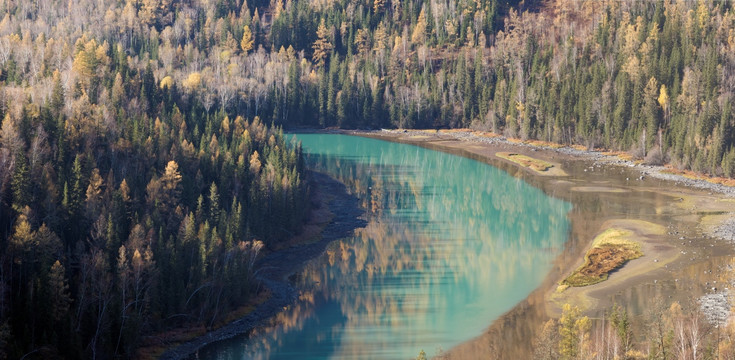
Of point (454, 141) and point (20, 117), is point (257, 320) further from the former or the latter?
point (454, 141)

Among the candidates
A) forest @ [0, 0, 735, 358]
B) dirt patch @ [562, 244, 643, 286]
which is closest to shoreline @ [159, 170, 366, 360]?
forest @ [0, 0, 735, 358]

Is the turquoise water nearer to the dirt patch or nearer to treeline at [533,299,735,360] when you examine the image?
the dirt patch

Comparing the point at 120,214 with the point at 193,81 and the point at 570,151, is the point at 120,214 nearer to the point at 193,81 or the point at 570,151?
the point at 193,81

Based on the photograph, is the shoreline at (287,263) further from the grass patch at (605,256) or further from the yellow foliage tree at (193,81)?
the yellow foliage tree at (193,81)

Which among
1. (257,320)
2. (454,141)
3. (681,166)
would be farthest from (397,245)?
(454,141)

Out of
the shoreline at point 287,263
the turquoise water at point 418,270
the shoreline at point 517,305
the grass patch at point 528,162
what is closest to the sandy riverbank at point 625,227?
the shoreline at point 517,305

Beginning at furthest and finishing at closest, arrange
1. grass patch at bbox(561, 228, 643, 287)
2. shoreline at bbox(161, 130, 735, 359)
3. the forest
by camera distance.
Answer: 1. grass patch at bbox(561, 228, 643, 287)
2. shoreline at bbox(161, 130, 735, 359)
3. the forest
